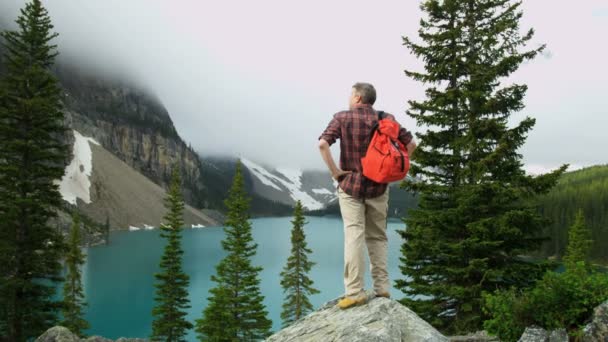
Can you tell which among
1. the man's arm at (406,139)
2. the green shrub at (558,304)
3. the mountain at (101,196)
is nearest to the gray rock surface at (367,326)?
the green shrub at (558,304)

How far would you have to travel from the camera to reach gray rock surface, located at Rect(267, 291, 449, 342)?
16.8ft

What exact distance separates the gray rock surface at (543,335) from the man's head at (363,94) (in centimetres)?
424

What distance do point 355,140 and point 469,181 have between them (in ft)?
24.0

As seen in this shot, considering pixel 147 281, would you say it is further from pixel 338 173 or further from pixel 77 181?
pixel 77 181

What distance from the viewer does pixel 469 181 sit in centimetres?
1179

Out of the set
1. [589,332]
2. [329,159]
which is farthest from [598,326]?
[329,159]

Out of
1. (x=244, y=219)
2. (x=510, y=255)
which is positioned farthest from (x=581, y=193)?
(x=510, y=255)

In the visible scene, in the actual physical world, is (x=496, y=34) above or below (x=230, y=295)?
above

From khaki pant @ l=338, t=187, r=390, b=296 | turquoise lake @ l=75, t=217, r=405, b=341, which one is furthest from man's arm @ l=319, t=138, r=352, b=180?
turquoise lake @ l=75, t=217, r=405, b=341

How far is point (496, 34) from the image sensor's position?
1157 cm

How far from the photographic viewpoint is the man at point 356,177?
5.71 meters

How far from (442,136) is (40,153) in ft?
58.8

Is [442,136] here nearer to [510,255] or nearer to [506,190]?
[506,190]

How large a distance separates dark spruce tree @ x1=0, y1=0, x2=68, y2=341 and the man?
17.6 metres
